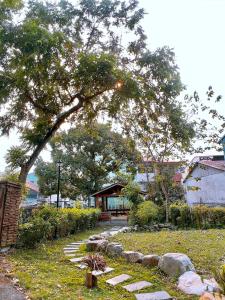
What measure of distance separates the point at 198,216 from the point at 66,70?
39.5 ft

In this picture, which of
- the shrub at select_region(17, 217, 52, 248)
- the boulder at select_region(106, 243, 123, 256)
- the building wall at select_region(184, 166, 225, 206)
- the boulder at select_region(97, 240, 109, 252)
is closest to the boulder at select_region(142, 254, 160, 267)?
the boulder at select_region(106, 243, 123, 256)

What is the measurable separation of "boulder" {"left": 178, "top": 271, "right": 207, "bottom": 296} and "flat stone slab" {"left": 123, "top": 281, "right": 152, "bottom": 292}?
2.15 ft

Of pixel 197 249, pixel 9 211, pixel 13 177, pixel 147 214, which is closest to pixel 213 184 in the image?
pixel 147 214

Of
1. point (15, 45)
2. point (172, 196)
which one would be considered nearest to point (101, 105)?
point (15, 45)

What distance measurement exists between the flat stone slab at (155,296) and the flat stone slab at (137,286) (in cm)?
40

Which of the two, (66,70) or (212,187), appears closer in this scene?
(66,70)

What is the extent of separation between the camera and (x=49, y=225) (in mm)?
12180

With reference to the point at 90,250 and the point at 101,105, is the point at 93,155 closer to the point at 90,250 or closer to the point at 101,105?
the point at 101,105

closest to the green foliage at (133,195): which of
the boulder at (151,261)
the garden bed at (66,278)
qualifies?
the garden bed at (66,278)

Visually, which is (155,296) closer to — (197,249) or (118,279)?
(118,279)

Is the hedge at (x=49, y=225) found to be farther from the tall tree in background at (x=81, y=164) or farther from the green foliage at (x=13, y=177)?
the tall tree in background at (x=81, y=164)

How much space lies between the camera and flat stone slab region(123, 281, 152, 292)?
6071mm

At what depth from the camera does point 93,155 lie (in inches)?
1527

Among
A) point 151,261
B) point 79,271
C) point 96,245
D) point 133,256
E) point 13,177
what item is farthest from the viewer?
point 13,177
